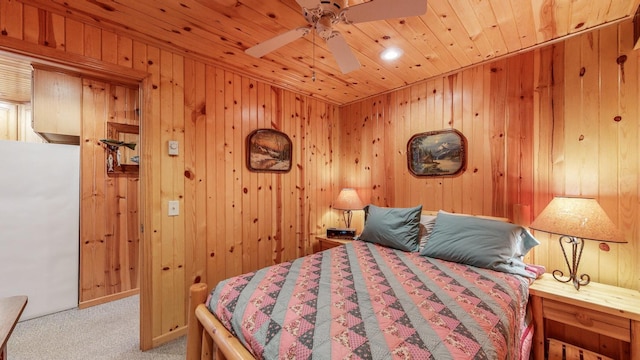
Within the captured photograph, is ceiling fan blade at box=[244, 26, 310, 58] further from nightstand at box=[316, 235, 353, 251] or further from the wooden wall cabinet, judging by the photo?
the wooden wall cabinet

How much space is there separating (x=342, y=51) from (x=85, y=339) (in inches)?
118

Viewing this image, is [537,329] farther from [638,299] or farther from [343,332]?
[343,332]

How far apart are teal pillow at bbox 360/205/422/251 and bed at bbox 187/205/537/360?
0.03 metres

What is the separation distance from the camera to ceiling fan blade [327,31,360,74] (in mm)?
→ 1481

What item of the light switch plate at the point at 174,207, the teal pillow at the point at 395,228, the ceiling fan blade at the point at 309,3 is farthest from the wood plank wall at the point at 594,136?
the light switch plate at the point at 174,207

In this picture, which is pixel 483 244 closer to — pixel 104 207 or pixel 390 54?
pixel 390 54

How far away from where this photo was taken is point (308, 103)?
321cm

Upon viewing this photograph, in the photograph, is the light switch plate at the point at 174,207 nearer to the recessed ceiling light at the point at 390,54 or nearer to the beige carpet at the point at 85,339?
the beige carpet at the point at 85,339

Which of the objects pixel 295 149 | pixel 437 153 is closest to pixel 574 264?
pixel 437 153

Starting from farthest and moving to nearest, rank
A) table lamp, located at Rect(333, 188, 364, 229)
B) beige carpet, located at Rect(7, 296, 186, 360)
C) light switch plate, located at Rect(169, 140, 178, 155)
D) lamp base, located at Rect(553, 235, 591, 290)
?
table lamp, located at Rect(333, 188, 364, 229) < light switch plate, located at Rect(169, 140, 178, 155) < beige carpet, located at Rect(7, 296, 186, 360) < lamp base, located at Rect(553, 235, 591, 290)

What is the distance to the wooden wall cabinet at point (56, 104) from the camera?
2.52 meters

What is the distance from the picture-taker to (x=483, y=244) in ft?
6.04

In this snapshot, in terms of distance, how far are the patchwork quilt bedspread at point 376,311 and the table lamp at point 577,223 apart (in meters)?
0.41

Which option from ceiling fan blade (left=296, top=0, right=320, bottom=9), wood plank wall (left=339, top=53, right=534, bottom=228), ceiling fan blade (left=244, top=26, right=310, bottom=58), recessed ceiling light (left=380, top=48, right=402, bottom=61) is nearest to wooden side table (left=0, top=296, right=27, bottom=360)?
ceiling fan blade (left=244, top=26, right=310, bottom=58)
